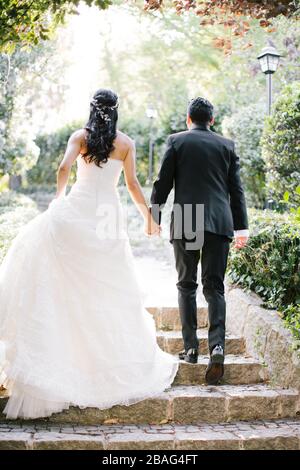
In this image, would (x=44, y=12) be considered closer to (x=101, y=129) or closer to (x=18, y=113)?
(x=101, y=129)

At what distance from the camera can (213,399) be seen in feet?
13.3

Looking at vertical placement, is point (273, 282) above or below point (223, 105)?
below

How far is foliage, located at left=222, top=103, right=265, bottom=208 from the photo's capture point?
33.2ft

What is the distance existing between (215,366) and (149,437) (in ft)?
2.88

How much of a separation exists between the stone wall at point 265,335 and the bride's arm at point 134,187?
44.6 inches

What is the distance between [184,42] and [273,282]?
18.6 meters

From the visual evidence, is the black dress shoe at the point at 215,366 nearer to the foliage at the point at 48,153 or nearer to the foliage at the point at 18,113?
the foliage at the point at 18,113

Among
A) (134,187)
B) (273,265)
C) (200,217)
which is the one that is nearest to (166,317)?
(273,265)

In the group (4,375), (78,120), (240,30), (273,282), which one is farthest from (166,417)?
(78,120)

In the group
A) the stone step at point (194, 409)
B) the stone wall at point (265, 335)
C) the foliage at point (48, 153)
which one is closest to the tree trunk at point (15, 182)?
the foliage at point (48, 153)

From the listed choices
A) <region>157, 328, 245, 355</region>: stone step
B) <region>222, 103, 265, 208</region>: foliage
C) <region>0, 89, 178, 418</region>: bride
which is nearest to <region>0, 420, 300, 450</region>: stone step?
<region>0, 89, 178, 418</region>: bride

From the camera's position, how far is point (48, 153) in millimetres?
20469
